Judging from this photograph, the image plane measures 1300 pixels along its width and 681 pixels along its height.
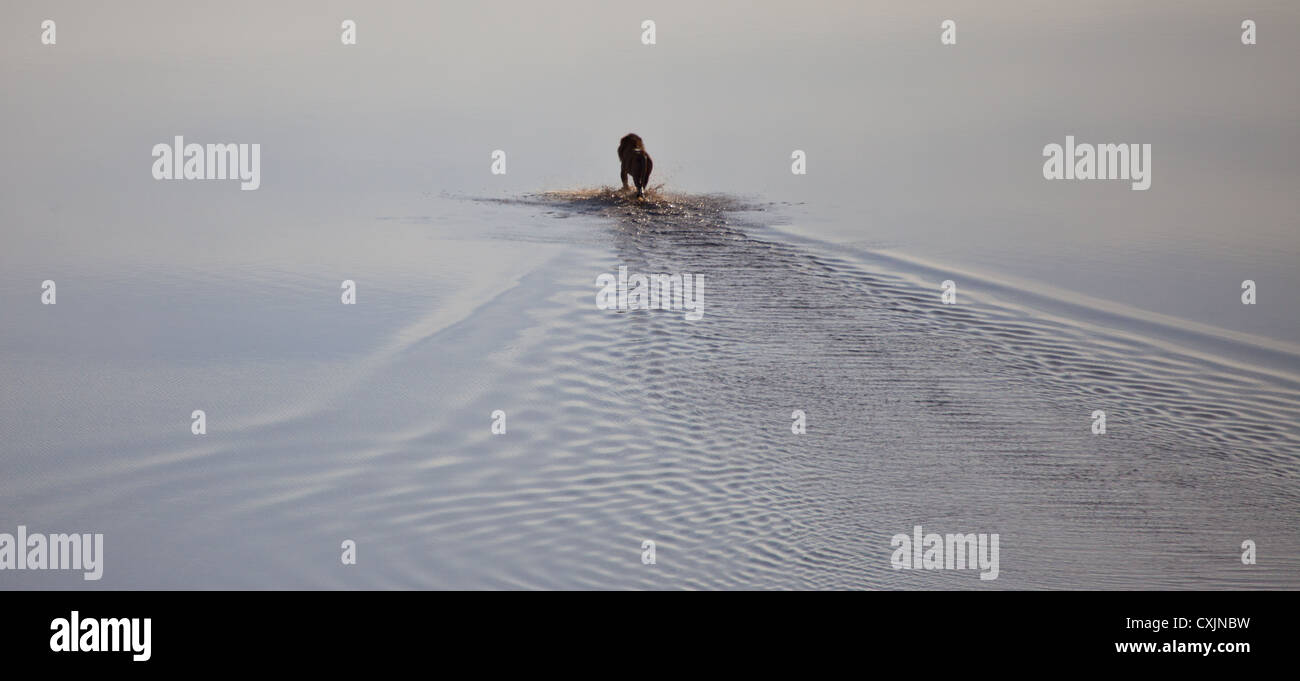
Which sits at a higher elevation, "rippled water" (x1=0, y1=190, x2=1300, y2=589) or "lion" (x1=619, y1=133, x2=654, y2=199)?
"lion" (x1=619, y1=133, x2=654, y2=199)

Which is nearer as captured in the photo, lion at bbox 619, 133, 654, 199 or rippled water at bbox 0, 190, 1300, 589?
rippled water at bbox 0, 190, 1300, 589

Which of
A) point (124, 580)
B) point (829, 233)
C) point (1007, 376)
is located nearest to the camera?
point (124, 580)

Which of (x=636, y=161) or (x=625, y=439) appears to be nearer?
(x=625, y=439)

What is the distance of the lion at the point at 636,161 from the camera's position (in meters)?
16.4

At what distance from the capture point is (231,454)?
27.8ft

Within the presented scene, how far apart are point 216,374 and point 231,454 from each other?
5.62ft

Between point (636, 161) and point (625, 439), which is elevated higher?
point (636, 161)

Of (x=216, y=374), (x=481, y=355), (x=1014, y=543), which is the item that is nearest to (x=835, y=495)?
(x=1014, y=543)

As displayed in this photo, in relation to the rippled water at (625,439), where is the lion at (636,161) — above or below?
above

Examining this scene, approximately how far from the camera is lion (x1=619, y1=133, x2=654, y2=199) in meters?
16.4

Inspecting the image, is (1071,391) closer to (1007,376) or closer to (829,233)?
(1007,376)

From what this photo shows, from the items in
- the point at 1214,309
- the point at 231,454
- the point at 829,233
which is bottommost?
the point at 231,454

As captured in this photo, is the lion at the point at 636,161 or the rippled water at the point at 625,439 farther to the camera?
the lion at the point at 636,161

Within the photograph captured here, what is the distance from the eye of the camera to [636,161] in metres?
16.4
